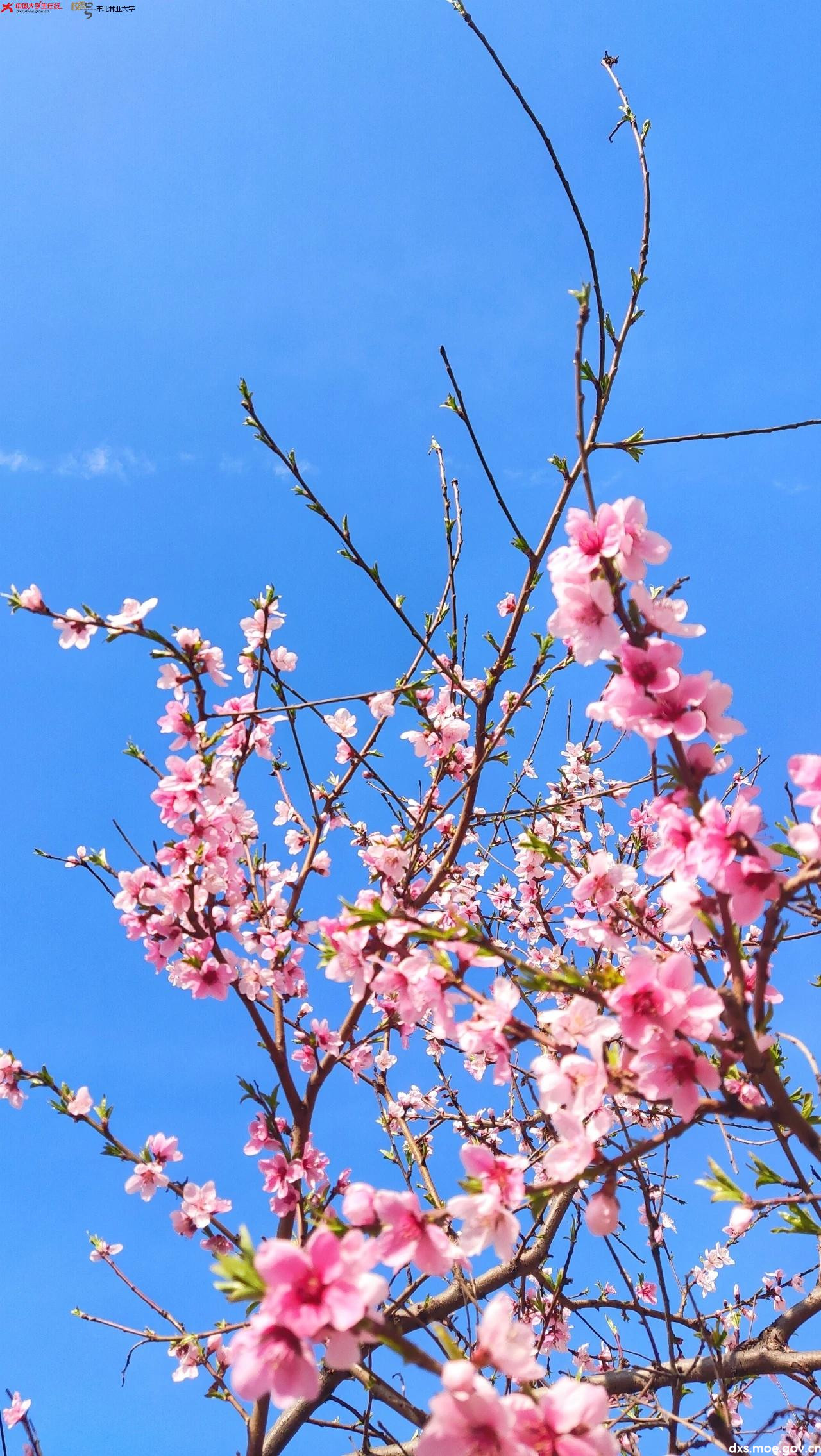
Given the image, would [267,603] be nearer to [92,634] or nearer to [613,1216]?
[92,634]

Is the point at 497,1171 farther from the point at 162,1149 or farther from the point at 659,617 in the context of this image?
the point at 162,1149

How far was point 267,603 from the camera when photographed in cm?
404

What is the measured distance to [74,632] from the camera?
11.1 feet

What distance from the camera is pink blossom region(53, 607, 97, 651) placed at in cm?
336

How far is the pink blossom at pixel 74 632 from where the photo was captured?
3355 millimetres

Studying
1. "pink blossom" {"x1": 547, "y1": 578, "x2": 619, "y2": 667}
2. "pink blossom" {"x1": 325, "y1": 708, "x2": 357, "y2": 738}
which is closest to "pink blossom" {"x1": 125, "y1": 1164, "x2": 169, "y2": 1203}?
"pink blossom" {"x1": 325, "y1": 708, "x2": 357, "y2": 738}

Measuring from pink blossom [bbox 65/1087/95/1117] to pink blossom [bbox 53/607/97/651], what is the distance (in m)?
2.05

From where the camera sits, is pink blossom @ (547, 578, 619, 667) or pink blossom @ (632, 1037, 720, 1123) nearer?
pink blossom @ (632, 1037, 720, 1123)

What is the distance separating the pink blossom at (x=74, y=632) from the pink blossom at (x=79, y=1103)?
2048 mm

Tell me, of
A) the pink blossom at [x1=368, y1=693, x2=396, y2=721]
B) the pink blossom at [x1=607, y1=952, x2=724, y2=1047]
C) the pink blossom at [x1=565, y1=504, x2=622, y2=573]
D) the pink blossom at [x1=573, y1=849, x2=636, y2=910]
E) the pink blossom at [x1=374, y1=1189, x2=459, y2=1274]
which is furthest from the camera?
the pink blossom at [x1=368, y1=693, x2=396, y2=721]

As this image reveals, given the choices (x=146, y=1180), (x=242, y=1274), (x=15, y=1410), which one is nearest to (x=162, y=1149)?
(x=146, y=1180)

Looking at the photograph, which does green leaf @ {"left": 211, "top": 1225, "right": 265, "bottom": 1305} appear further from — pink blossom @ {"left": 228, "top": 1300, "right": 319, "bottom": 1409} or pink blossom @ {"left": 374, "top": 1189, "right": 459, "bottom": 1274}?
pink blossom @ {"left": 374, "top": 1189, "right": 459, "bottom": 1274}

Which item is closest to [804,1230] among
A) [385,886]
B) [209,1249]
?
[385,886]

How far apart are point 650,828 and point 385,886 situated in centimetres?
239
